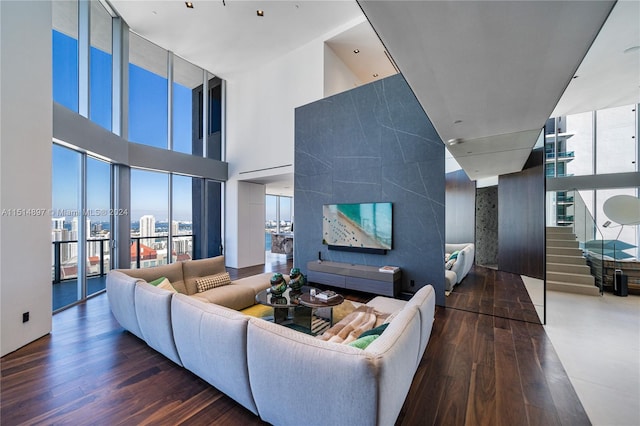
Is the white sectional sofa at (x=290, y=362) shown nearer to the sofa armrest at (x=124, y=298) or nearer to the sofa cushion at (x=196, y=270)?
the sofa armrest at (x=124, y=298)

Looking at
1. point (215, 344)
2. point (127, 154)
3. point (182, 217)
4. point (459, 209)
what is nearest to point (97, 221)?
point (127, 154)

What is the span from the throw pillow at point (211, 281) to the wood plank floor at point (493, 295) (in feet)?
11.9

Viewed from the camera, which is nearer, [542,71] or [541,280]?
[542,71]

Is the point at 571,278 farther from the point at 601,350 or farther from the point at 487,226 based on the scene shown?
the point at 601,350

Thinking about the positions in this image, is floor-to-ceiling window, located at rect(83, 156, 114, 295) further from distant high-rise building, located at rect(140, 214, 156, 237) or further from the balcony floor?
distant high-rise building, located at rect(140, 214, 156, 237)

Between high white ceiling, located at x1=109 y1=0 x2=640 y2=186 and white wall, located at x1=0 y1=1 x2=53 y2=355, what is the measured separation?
9.51ft

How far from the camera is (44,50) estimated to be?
9.93 ft

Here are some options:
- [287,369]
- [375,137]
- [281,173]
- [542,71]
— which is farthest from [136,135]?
[542,71]

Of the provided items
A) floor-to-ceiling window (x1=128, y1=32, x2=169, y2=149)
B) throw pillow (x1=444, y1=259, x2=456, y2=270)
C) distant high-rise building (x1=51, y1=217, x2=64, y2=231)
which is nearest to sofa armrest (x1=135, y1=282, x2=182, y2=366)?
distant high-rise building (x1=51, y1=217, x2=64, y2=231)

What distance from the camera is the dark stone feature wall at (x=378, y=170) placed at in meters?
4.20

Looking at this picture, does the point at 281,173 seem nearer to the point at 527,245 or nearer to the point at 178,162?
the point at 178,162

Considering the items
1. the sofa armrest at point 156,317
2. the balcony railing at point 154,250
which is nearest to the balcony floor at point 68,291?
the balcony railing at point 154,250

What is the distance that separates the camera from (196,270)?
380 centimetres

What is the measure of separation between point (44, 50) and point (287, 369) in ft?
15.1
